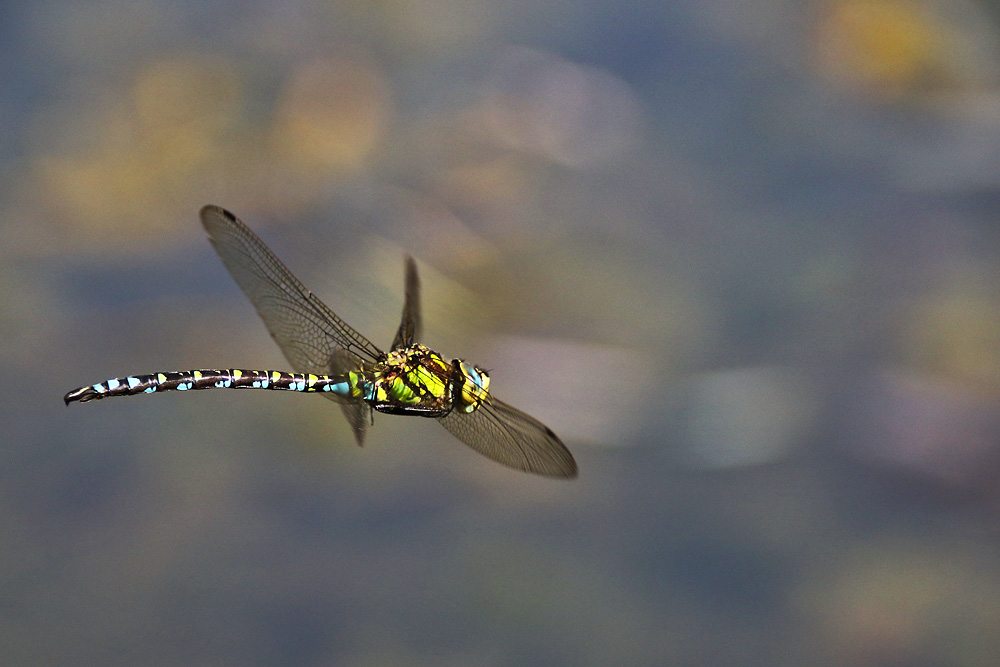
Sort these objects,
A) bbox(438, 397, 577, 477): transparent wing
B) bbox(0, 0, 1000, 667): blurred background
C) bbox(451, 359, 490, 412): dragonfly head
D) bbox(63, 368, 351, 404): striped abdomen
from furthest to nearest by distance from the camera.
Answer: bbox(0, 0, 1000, 667): blurred background, bbox(63, 368, 351, 404): striped abdomen, bbox(451, 359, 490, 412): dragonfly head, bbox(438, 397, 577, 477): transparent wing

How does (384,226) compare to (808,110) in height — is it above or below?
A: below

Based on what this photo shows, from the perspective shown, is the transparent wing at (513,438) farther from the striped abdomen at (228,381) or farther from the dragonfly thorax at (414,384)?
the striped abdomen at (228,381)

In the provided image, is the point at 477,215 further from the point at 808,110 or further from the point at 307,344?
the point at 307,344

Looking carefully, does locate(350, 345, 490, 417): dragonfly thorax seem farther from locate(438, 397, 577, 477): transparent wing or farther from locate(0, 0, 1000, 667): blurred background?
locate(0, 0, 1000, 667): blurred background

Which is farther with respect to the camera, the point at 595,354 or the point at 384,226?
the point at 384,226

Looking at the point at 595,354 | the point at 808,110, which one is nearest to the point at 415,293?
the point at 595,354

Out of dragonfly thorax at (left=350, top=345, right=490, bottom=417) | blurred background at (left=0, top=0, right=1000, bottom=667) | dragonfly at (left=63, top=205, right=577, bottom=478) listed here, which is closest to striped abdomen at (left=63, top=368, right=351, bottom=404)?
dragonfly at (left=63, top=205, right=577, bottom=478)

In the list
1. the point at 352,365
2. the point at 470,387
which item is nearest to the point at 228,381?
the point at 352,365
